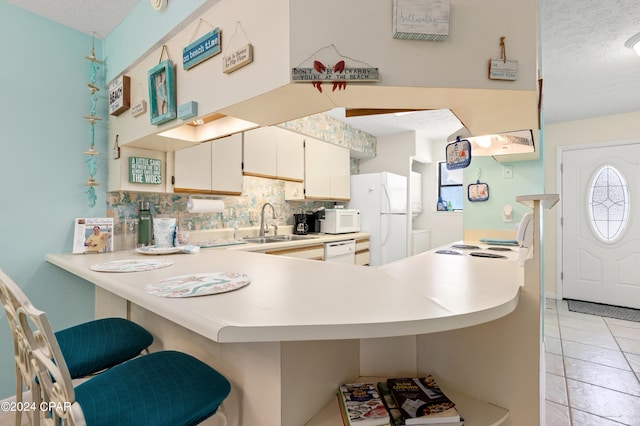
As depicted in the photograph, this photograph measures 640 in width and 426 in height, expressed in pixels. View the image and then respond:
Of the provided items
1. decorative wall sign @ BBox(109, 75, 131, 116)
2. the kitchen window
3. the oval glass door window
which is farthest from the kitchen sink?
the oval glass door window

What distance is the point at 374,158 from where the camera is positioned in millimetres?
5172

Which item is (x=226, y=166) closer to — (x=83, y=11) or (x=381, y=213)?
(x=83, y=11)

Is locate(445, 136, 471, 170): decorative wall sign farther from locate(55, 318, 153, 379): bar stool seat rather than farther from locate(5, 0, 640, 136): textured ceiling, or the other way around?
locate(55, 318, 153, 379): bar stool seat

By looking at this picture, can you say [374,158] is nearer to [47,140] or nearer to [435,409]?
[47,140]

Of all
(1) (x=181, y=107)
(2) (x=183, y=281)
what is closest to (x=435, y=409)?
(2) (x=183, y=281)

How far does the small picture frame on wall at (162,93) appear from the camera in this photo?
1.56 m

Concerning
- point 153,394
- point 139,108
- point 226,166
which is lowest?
point 153,394

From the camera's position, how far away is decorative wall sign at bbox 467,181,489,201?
9.77 feet

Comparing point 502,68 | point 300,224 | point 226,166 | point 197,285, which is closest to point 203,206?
point 226,166

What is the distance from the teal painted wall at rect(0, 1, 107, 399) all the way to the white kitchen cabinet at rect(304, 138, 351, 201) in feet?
6.72

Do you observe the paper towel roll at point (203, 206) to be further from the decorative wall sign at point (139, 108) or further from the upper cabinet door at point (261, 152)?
the decorative wall sign at point (139, 108)

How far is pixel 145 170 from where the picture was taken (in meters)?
2.14

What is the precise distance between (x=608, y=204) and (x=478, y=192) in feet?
7.89

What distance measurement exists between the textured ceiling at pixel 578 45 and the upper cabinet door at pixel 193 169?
935 millimetres
